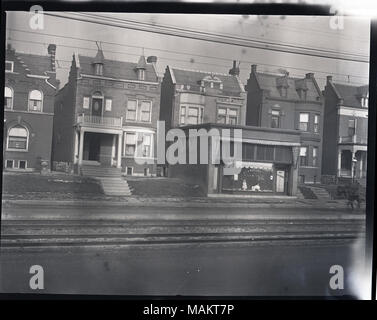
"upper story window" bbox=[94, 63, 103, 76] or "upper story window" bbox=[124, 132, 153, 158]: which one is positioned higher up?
"upper story window" bbox=[94, 63, 103, 76]

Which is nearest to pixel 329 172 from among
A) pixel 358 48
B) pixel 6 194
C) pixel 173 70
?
pixel 358 48

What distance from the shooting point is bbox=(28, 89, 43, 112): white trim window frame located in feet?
10.6

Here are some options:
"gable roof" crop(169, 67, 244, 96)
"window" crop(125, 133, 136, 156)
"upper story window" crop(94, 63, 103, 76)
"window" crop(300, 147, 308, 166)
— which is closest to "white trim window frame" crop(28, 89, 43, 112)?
"upper story window" crop(94, 63, 103, 76)

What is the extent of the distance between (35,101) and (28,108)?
2.7 inches

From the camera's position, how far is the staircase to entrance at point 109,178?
3264mm

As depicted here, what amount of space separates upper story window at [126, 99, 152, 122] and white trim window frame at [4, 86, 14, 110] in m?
0.77

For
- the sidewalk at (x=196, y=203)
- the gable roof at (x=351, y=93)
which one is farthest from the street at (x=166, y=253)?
the gable roof at (x=351, y=93)

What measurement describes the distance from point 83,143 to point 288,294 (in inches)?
67.8

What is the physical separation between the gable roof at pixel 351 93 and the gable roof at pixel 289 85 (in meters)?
0.14

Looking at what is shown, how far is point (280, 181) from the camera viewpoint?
3396mm

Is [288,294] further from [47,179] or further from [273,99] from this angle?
[47,179]

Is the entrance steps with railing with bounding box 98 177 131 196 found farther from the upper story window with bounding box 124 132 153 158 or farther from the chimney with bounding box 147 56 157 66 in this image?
the chimney with bounding box 147 56 157 66

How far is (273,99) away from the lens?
11.1 ft

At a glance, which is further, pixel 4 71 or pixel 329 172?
pixel 329 172
